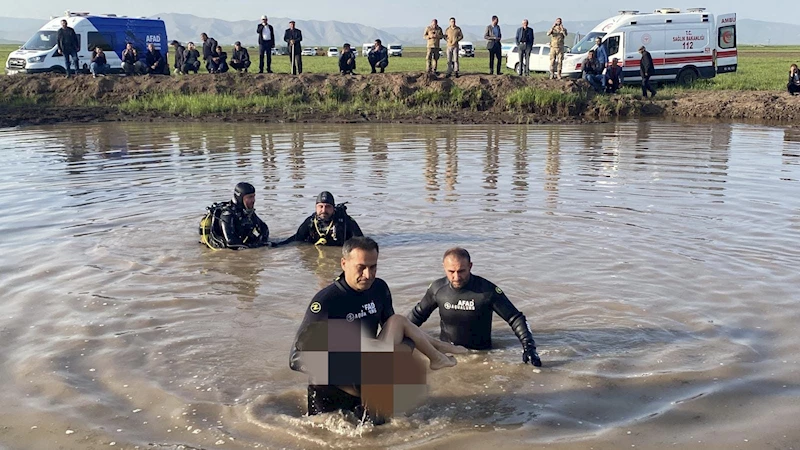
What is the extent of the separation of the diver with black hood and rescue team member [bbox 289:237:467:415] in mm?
5269

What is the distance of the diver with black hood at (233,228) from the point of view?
433 inches

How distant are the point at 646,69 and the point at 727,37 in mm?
5034

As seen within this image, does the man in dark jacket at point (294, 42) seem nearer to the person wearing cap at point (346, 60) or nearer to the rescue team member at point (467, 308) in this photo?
the person wearing cap at point (346, 60)

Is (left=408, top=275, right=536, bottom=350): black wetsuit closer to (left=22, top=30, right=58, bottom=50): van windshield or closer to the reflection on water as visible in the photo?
the reflection on water

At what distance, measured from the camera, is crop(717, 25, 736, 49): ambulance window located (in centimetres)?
3055

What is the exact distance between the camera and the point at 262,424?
5973mm

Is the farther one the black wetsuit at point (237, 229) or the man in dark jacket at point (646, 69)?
the man in dark jacket at point (646, 69)

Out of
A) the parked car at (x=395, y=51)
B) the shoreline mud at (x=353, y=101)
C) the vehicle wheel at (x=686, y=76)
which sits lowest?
the shoreline mud at (x=353, y=101)

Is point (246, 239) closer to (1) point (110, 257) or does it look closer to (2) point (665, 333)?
(1) point (110, 257)

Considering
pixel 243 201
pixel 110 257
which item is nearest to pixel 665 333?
pixel 243 201

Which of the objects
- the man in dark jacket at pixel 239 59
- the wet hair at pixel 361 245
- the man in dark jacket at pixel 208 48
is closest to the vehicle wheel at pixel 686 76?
the man in dark jacket at pixel 239 59

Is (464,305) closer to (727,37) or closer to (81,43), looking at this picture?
(727,37)

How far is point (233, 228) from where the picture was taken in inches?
434

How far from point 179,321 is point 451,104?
2039cm
